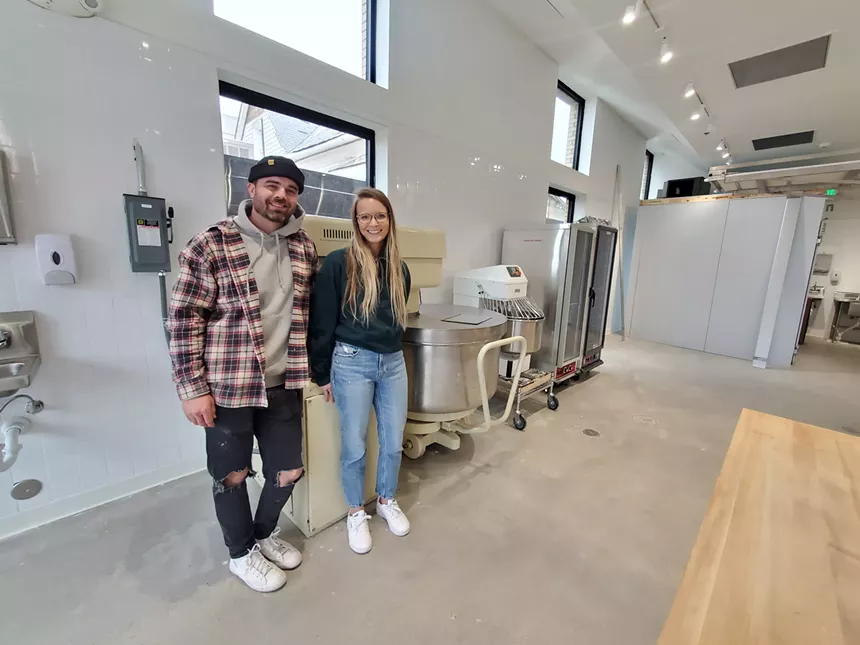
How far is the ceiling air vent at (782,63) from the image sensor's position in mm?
3096

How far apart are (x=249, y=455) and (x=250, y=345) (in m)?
0.48

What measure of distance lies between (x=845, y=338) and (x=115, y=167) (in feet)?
34.8

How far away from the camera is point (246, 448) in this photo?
146cm

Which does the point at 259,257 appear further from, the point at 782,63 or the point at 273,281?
the point at 782,63

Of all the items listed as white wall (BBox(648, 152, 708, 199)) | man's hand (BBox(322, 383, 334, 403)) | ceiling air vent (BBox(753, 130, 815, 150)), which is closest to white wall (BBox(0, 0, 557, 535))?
man's hand (BBox(322, 383, 334, 403))

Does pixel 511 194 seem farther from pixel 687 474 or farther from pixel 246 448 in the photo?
pixel 246 448

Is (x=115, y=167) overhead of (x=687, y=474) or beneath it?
overhead

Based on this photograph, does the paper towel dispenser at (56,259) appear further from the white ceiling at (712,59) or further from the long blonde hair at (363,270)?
the white ceiling at (712,59)

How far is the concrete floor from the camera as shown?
1397 millimetres

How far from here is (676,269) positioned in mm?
5914

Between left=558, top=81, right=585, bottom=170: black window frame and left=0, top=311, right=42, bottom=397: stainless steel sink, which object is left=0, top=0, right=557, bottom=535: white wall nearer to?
left=0, top=311, right=42, bottom=397: stainless steel sink

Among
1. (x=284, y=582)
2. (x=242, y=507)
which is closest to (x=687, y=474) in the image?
(x=284, y=582)

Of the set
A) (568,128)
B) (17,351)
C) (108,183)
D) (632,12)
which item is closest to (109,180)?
(108,183)

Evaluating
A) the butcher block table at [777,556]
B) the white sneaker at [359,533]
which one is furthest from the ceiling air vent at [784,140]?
the white sneaker at [359,533]
